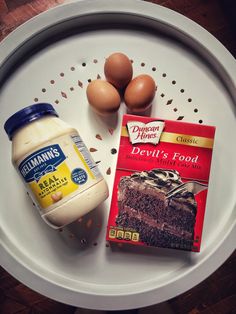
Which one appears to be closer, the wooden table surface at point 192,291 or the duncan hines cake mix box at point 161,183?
the duncan hines cake mix box at point 161,183

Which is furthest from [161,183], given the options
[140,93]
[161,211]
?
[140,93]

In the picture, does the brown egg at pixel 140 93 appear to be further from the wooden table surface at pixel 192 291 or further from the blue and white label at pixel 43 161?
the wooden table surface at pixel 192 291

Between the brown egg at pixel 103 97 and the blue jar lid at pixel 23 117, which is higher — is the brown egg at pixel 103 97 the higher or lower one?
the higher one

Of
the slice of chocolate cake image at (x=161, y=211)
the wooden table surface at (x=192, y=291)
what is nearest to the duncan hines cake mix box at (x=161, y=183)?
the slice of chocolate cake image at (x=161, y=211)

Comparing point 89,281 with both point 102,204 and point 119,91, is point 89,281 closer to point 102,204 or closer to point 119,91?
point 102,204

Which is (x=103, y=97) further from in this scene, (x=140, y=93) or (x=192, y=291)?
(x=192, y=291)

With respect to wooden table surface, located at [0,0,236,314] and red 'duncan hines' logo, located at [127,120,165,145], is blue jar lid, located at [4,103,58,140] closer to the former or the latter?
red 'duncan hines' logo, located at [127,120,165,145]
